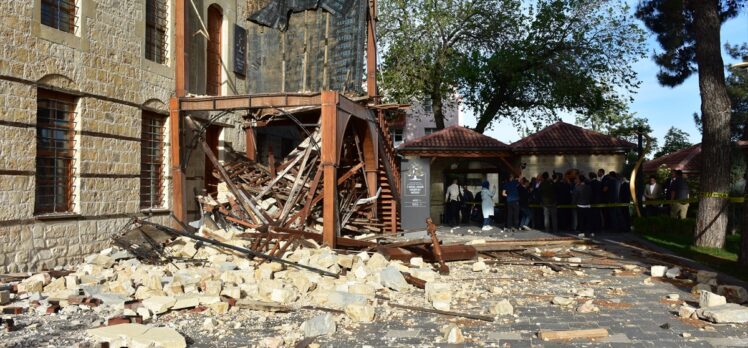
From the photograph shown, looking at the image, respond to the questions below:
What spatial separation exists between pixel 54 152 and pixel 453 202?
14035mm

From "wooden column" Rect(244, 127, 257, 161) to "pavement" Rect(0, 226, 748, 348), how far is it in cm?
847

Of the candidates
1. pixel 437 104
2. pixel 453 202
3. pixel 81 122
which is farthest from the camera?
pixel 437 104

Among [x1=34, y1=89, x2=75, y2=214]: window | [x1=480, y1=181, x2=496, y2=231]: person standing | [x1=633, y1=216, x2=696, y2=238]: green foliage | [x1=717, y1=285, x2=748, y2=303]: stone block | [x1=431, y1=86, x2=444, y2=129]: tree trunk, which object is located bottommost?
[x1=717, y1=285, x2=748, y2=303]: stone block

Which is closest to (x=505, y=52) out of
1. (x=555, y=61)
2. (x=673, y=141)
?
(x=555, y=61)

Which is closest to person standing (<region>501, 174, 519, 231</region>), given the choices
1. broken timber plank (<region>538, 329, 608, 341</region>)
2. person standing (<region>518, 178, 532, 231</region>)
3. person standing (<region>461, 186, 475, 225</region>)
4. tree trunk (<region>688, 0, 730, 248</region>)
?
person standing (<region>518, 178, 532, 231</region>)

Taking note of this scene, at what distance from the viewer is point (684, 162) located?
29.0m

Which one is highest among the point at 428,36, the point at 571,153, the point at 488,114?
the point at 428,36

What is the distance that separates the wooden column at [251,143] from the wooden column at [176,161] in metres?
3.52

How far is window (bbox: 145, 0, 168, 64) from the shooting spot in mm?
13266

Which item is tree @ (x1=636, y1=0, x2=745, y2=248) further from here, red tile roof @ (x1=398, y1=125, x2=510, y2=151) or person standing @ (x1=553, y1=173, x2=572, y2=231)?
red tile roof @ (x1=398, y1=125, x2=510, y2=151)

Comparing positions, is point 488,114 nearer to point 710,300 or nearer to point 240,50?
point 240,50

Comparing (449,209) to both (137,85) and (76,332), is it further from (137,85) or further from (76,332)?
(76,332)

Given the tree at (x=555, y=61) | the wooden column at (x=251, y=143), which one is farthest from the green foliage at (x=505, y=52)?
the wooden column at (x=251, y=143)

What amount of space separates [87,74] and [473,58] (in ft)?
67.1
